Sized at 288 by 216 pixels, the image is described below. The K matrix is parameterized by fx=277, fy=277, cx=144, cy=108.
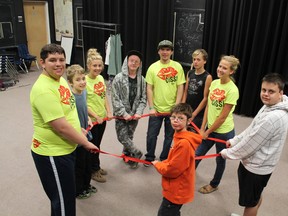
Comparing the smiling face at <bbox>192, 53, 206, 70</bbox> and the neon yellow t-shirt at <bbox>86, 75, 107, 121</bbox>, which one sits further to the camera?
the smiling face at <bbox>192, 53, 206, 70</bbox>

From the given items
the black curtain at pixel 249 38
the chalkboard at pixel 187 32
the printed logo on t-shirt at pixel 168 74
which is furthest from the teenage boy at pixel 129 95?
the chalkboard at pixel 187 32

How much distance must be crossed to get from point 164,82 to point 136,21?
4011mm

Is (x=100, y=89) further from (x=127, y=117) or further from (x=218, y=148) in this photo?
(x=218, y=148)

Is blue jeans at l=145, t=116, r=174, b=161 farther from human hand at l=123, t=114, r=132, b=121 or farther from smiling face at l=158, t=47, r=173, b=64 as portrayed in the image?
smiling face at l=158, t=47, r=173, b=64

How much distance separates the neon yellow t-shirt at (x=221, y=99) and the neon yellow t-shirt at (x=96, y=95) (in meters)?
1.19

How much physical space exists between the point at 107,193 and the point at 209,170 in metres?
1.42

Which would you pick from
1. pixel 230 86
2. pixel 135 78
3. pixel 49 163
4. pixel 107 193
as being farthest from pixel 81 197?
pixel 230 86

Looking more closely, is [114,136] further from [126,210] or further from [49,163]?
[49,163]

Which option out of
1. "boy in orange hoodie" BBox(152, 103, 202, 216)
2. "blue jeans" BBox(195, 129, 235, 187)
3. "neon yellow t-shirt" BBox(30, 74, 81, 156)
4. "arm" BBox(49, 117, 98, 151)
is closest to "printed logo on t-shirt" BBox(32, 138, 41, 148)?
"neon yellow t-shirt" BBox(30, 74, 81, 156)

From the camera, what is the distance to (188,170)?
209cm

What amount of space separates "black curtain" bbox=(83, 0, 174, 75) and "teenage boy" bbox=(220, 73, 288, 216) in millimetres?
4674

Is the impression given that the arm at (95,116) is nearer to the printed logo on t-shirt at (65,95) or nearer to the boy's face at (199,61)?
the printed logo on t-shirt at (65,95)

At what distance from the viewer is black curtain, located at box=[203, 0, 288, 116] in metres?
5.01

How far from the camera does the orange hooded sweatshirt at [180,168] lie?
1.98m
